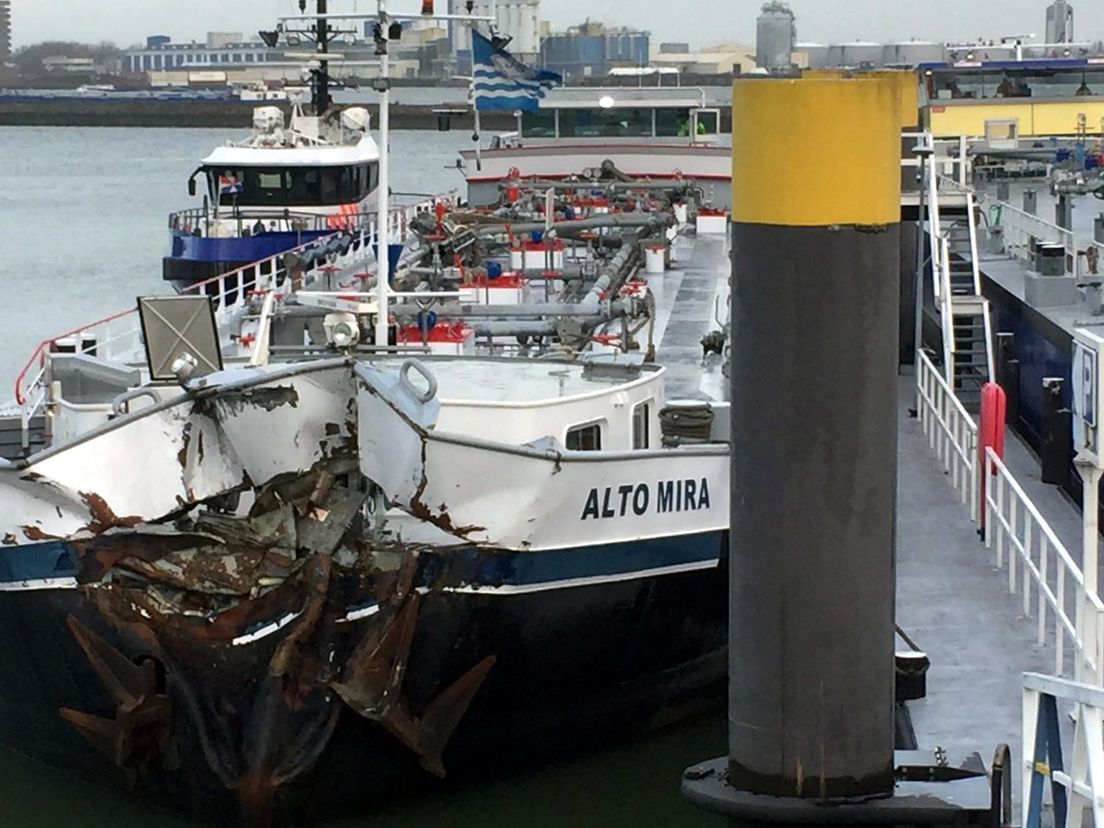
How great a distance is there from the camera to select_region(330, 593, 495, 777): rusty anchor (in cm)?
1276

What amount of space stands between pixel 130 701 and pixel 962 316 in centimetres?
1419

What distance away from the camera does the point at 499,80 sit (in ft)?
76.1

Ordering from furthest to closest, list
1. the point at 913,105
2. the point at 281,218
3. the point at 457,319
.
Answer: the point at 281,218 → the point at 913,105 → the point at 457,319

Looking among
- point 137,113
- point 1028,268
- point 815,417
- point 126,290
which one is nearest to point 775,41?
point 1028,268

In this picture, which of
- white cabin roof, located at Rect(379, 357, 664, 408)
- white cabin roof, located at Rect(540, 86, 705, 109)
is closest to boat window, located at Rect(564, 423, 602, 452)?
white cabin roof, located at Rect(379, 357, 664, 408)

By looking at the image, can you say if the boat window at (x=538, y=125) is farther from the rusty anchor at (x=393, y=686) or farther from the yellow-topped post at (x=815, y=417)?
the yellow-topped post at (x=815, y=417)

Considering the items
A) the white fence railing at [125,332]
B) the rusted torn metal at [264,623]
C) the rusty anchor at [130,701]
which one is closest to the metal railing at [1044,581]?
the rusted torn metal at [264,623]

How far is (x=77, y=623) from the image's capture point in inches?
513

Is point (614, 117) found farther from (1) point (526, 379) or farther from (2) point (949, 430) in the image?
(1) point (526, 379)

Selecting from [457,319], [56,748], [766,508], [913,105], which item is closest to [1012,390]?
[913,105]

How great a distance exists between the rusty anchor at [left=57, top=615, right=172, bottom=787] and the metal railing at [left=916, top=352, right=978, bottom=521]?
6815mm

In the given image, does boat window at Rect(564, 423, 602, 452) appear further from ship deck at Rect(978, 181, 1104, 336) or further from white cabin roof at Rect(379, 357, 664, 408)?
ship deck at Rect(978, 181, 1104, 336)

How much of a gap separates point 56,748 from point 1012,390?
40.4 feet

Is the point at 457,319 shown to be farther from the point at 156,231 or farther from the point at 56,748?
the point at 156,231
